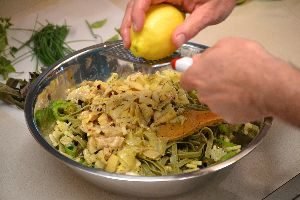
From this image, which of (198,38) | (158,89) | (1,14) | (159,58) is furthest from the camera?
(1,14)

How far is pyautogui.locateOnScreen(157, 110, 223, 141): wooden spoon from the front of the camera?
939 mm

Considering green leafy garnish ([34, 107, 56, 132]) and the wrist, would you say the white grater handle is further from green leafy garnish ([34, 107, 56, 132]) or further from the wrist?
green leafy garnish ([34, 107, 56, 132])

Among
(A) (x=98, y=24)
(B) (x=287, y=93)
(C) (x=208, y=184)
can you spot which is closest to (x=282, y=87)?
(B) (x=287, y=93)

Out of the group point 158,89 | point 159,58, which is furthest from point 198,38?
point 159,58

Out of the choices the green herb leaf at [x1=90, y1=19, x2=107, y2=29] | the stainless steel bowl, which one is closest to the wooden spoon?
the stainless steel bowl

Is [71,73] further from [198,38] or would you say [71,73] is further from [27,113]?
[198,38]

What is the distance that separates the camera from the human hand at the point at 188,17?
0.84m

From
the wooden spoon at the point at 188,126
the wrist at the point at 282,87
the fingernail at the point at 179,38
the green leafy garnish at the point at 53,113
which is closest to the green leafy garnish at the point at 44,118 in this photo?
the green leafy garnish at the point at 53,113

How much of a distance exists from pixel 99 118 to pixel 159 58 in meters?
0.19

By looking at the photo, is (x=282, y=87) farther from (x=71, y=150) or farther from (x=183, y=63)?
(x=71, y=150)

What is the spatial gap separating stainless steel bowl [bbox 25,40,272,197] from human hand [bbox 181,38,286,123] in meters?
0.14

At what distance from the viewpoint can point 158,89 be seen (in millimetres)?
1054

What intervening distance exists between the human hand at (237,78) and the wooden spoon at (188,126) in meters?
0.20

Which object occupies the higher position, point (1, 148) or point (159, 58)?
point (159, 58)
